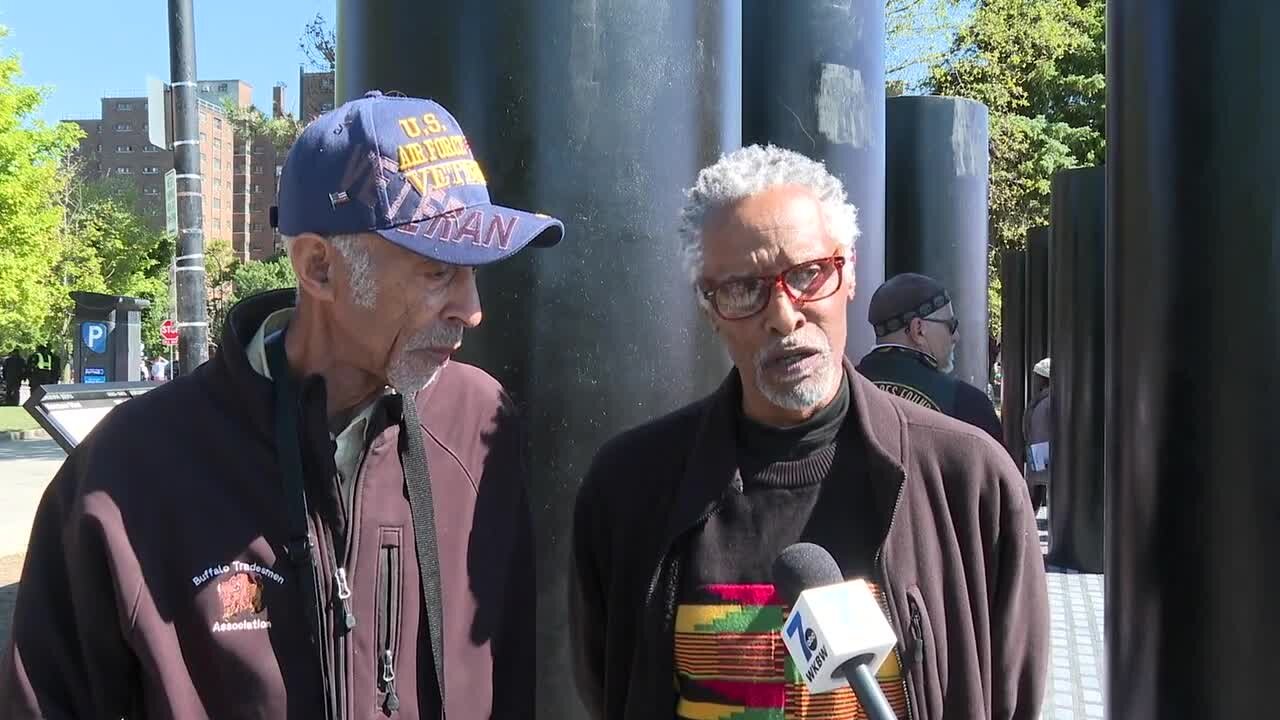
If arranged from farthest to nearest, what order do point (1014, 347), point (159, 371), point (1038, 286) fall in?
point (159, 371), point (1014, 347), point (1038, 286)

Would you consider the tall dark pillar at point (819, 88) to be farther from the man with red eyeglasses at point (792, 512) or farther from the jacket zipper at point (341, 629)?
the jacket zipper at point (341, 629)

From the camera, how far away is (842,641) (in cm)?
130

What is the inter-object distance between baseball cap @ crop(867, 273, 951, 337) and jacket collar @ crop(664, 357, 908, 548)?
2825 mm

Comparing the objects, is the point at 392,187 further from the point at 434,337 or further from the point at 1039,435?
the point at 1039,435

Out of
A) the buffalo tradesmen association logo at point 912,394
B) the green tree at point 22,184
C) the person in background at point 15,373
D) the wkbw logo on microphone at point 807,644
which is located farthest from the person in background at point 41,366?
A: the wkbw logo on microphone at point 807,644

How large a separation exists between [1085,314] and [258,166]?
11680cm

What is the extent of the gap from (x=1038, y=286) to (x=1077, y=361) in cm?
403

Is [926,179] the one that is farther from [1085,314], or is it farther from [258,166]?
[258,166]

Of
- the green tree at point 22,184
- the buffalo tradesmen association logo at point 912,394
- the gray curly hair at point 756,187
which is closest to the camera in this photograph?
the gray curly hair at point 756,187

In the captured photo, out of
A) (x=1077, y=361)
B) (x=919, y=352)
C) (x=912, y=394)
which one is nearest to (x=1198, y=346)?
(x=912, y=394)

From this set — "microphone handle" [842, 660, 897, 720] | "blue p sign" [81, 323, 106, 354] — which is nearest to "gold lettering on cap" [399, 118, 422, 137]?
"microphone handle" [842, 660, 897, 720]

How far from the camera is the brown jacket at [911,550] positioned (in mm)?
1877

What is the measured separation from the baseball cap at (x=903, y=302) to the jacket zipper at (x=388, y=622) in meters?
3.39

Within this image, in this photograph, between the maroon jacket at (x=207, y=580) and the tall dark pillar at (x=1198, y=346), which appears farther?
the tall dark pillar at (x=1198, y=346)
